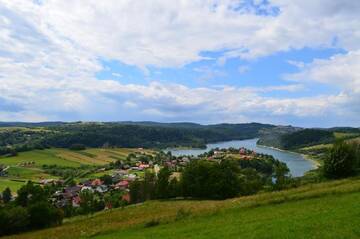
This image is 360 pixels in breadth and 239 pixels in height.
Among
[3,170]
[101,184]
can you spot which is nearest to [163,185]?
[101,184]

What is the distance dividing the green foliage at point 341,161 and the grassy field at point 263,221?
42.7ft

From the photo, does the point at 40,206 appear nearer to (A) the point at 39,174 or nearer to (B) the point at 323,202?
(B) the point at 323,202

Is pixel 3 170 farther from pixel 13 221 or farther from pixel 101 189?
pixel 13 221

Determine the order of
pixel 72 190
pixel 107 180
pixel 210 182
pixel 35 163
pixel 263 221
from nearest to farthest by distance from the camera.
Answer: pixel 263 221 → pixel 210 182 → pixel 72 190 → pixel 107 180 → pixel 35 163

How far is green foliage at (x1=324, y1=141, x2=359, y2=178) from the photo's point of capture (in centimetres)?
4131

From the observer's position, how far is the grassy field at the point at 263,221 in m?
18.0

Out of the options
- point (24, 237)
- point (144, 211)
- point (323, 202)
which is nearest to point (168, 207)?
point (144, 211)

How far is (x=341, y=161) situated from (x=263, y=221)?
2241 cm

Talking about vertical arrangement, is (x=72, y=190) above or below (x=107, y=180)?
below

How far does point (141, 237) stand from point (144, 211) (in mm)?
13889

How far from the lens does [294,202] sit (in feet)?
90.1

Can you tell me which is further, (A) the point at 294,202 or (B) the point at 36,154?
(B) the point at 36,154

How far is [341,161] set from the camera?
4088 centimetres

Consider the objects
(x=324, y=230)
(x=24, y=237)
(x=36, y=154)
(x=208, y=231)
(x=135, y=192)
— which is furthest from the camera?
(x=36, y=154)
